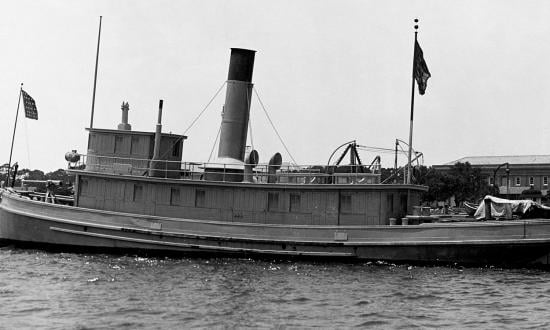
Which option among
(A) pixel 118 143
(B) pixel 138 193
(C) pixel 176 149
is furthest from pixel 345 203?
(A) pixel 118 143

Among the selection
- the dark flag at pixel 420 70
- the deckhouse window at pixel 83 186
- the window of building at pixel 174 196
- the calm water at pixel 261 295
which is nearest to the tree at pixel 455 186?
the dark flag at pixel 420 70

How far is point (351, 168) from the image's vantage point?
26531mm

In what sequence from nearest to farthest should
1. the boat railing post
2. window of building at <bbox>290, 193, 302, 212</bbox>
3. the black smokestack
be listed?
the boat railing post
window of building at <bbox>290, 193, 302, 212</bbox>
the black smokestack

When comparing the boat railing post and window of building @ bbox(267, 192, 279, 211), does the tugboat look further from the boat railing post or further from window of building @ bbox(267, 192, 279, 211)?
the boat railing post

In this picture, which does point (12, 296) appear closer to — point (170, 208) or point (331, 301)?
point (331, 301)

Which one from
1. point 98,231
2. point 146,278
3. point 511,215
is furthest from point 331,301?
point 98,231

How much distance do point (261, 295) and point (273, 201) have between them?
815 cm

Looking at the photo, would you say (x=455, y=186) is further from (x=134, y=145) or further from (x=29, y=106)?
(x=134, y=145)

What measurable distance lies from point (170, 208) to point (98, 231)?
2750mm

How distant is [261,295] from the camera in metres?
18.0

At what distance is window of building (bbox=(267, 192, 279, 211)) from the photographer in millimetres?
25828

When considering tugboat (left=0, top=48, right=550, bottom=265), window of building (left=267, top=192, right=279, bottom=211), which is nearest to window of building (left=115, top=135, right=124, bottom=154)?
tugboat (left=0, top=48, right=550, bottom=265)

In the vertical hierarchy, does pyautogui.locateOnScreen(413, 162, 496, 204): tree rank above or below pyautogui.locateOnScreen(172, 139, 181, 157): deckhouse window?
above

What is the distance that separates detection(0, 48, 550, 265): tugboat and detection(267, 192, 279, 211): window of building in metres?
0.04
